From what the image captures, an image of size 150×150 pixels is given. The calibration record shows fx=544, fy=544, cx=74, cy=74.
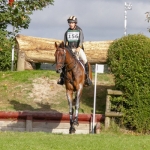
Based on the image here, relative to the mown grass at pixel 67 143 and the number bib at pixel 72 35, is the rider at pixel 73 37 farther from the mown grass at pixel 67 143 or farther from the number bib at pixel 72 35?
the mown grass at pixel 67 143

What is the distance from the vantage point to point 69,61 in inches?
631

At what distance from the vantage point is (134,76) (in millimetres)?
17516

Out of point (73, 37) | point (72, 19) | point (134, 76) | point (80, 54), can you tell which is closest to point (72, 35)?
point (73, 37)

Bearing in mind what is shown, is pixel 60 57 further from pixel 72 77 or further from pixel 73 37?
pixel 73 37

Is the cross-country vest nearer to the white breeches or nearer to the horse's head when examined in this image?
the white breeches

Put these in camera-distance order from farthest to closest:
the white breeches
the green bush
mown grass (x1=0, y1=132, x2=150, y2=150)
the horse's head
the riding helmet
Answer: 1. the green bush
2. the white breeches
3. the riding helmet
4. the horse's head
5. mown grass (x1=0, y1=132, x2=150, y2=150)

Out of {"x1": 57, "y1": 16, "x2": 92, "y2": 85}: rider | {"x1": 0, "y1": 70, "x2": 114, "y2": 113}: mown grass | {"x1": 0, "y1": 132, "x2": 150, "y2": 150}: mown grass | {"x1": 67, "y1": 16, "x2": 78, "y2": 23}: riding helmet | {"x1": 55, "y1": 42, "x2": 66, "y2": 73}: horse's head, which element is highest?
{"x1": 67, "y1": 16, "x2": 78, "y2": 23}: riding helmet

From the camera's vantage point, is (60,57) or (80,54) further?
(80,54)

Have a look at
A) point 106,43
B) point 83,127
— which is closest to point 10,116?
point 83,127

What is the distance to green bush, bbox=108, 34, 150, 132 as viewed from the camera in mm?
17469

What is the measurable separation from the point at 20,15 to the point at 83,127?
4538 millimetres

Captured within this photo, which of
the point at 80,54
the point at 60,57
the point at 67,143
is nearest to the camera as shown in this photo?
the point at 67,143

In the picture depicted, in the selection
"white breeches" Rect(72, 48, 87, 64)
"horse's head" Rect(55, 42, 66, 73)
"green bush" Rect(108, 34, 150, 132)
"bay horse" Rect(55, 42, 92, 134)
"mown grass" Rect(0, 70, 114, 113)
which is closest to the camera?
"horse's head" Rect(55, 42, 66, 73)

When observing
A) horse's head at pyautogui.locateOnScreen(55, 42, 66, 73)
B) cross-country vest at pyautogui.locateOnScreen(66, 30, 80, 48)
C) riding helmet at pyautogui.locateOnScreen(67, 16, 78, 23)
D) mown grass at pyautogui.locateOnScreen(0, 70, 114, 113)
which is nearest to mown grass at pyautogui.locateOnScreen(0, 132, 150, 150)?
horse's head at pyautogui.locateOnScreen(55, 42, 66, 73)
